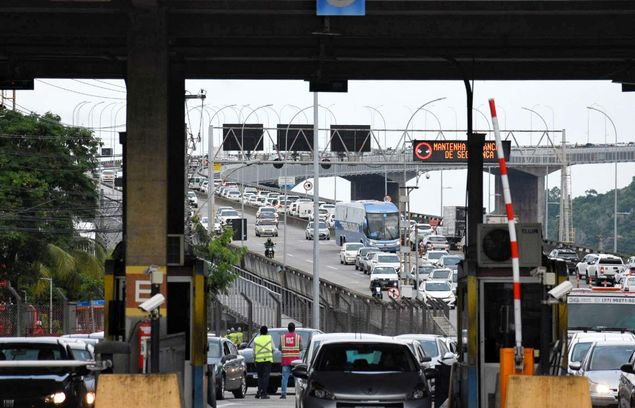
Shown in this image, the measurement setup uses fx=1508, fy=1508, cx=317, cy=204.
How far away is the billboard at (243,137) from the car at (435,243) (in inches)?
889

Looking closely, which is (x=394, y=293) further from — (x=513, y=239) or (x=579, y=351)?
(x=513, y=239)

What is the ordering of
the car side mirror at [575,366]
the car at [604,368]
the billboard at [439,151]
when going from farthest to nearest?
the billboard at [439,151] → the car side mirror at [575,366] → the car at [604,368]

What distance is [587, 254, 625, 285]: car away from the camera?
74.8 meters

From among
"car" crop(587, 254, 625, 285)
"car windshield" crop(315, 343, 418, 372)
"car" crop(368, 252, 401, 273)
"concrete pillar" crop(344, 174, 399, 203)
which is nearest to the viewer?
"car windshield" crop(315, 343, 418, 372)

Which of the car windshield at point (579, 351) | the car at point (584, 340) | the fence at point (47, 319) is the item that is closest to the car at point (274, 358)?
the car at point (584, 340)

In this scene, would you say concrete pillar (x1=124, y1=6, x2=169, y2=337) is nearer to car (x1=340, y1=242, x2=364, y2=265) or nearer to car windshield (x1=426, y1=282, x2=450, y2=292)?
car windshield (x1=426, y1=282, x2=450, y2=292)

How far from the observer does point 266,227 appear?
359 ft

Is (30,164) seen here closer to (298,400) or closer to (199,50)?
(199,50)

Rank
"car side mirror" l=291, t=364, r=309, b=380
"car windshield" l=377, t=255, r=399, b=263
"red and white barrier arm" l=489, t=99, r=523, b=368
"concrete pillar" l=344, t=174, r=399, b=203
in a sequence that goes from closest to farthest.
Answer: "red and white barrier arm" l=489, t=99, r=523, b=368 → "car side mirror" l=291, t=364, r=309, b=380 → "car windshield" l=377, t=255, r=399, b=263 → "concrete pillar" l=344, t=174, r=399, b=203

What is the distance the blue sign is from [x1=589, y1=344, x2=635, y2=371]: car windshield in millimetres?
9471

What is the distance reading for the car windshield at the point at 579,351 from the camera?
27847 mm

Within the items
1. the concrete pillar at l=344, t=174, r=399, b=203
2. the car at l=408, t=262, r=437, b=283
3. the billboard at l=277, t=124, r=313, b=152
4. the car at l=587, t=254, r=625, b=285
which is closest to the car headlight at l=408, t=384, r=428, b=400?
the car at l=587, t=254, r=625, b=285

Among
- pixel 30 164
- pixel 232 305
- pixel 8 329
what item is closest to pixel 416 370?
pixel 8 329

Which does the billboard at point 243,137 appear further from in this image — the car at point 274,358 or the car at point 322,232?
the car at point 274,358
